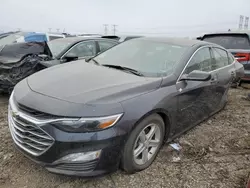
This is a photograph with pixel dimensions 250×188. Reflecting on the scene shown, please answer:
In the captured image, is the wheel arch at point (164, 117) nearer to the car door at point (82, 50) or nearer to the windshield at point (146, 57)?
the windshield at point (146, 57)

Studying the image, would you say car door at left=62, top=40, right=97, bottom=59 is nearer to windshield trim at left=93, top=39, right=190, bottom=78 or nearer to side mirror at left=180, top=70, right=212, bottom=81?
windshield trim at left=93, top=39, right=190, bottom=78

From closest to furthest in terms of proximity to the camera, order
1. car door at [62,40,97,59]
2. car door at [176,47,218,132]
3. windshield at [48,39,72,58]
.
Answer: car door at [176,47,218,132], car door at [62,40,97,59], windshield at [48,39,72,58]

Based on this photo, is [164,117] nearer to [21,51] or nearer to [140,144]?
[140,144]

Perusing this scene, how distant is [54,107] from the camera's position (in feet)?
7.00

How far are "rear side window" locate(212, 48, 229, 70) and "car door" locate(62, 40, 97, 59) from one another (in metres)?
3.00

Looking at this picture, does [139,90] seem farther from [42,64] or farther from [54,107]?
[42,64]

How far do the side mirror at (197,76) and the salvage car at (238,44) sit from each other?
144 inches

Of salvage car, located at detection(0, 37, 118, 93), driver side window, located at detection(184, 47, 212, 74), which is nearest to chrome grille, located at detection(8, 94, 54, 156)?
driver side window, located at detection(184, 47, 212, 74)

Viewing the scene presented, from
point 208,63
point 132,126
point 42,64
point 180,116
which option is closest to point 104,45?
point 42,64

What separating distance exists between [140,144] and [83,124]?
0.83 m

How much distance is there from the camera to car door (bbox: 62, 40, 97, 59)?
556 centimetres

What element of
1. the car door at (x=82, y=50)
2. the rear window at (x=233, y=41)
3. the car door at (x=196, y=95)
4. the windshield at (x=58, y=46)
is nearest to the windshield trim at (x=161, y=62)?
the car door at (x=196, y=95)

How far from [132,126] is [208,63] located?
2.06 m

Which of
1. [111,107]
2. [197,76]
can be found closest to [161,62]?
[197,76]
